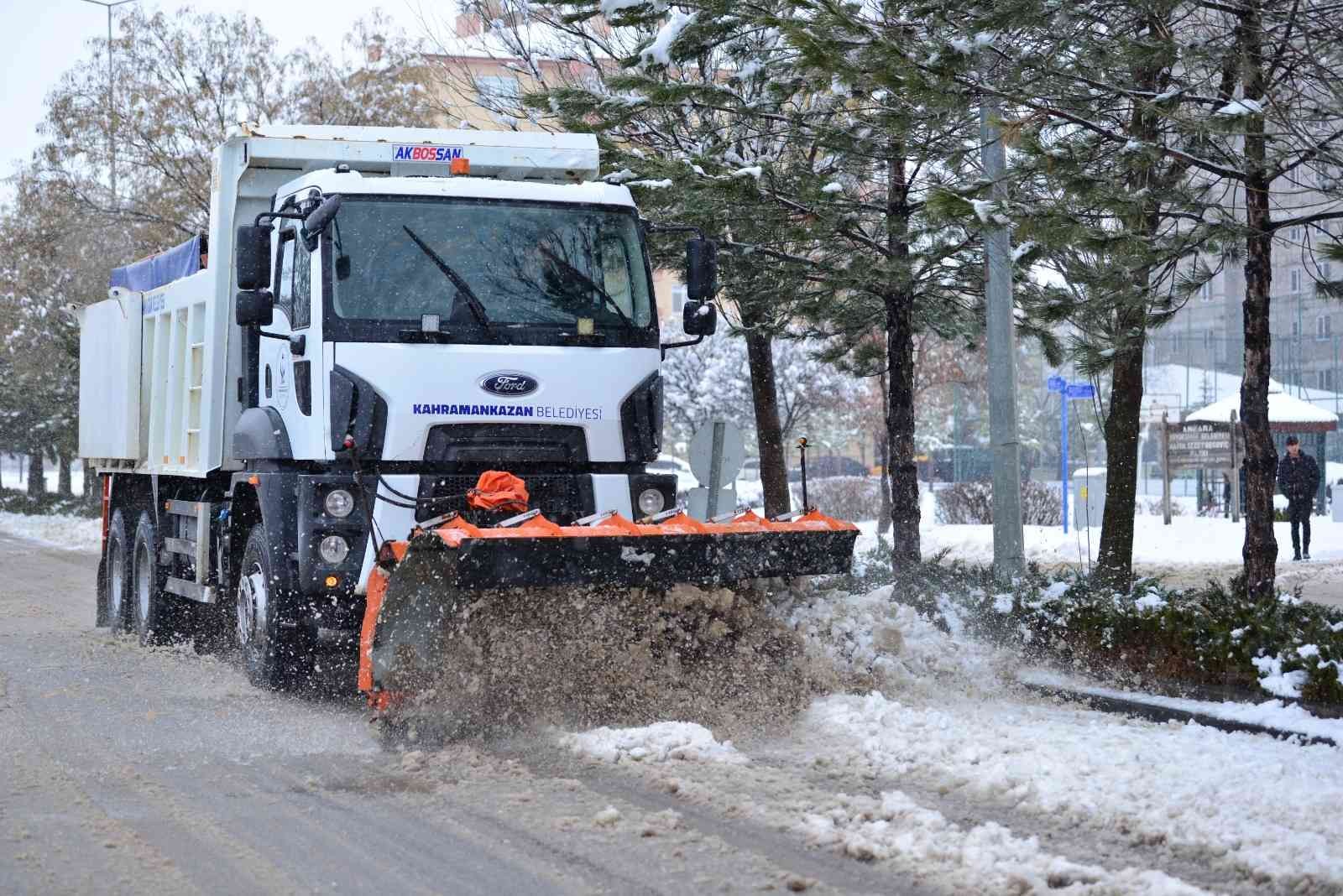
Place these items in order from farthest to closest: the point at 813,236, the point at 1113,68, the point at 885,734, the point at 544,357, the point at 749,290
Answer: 1. the point at 749,290
2. the point at 813,236
3. the point at 544,357
4. the point at 1113,68
5. the point at 885,734

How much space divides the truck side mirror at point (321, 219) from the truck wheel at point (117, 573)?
218 inches

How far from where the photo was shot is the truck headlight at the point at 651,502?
28.9ft

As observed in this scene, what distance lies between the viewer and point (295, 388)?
8812 mm

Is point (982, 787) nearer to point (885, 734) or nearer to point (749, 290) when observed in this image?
point (885, 734)

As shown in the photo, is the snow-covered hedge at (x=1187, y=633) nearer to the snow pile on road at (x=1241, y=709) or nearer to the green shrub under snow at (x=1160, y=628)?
the green shrub under snow at (x=1160, y=628)

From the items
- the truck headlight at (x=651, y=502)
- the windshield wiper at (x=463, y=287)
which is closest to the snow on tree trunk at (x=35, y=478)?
the windshield wiper at (x=463, y=287)

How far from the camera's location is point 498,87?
15.4 metres

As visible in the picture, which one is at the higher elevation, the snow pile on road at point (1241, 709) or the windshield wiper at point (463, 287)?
the windshield wiper at point (463, 287)

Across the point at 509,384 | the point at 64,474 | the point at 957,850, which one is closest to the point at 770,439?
the point at 509,384

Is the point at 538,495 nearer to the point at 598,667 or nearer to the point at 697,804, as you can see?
the point at 598,667

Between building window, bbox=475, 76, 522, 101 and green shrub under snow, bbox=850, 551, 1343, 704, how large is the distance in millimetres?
6659

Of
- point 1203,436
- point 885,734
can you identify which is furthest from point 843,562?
point 1203,436

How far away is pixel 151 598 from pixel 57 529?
2099 centimetres

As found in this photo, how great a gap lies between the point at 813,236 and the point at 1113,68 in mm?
3617
